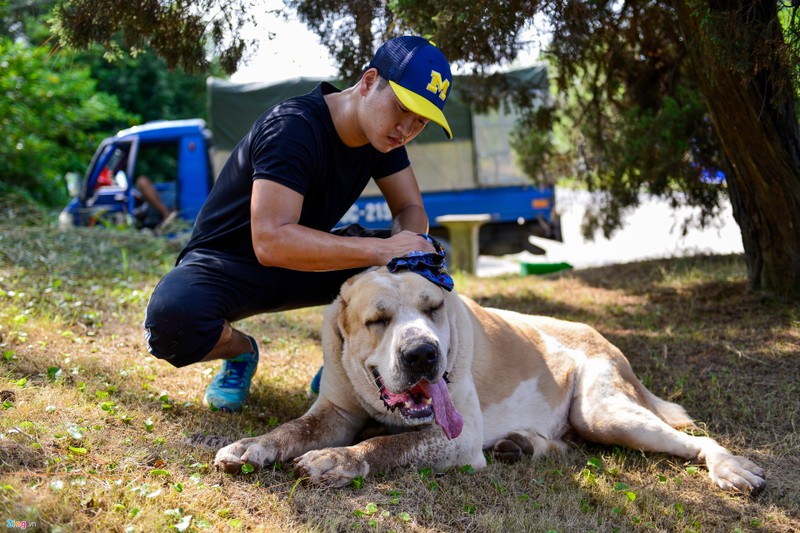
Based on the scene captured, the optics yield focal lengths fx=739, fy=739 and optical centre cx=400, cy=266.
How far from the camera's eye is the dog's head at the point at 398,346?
2752 mm

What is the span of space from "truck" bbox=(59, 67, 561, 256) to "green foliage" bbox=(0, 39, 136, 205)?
5.02 ft

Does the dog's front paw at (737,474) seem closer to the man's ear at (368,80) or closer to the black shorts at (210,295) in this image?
the black shorts at (210,295)

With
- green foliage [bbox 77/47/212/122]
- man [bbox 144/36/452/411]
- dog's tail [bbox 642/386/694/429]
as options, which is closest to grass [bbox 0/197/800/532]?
dog's tail [bbox 642/386/694/429]

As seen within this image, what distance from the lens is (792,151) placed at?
4.81 m

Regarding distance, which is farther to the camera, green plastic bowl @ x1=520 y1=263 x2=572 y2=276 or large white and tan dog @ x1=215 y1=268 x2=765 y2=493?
green plastic bowl @ x1=520 y1=263 x2=572 y2=276

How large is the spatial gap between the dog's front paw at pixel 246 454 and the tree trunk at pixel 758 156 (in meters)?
3.09

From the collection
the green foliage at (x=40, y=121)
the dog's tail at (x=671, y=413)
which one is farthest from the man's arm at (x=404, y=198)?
the green foliage at (x=40, y=121)

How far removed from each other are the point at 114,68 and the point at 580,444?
19.0 m

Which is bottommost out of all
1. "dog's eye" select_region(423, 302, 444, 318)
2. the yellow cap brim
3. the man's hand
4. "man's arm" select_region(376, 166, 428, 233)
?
"dog's eye" select_region(423, 302, 444, 318)

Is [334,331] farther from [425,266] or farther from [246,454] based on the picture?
[246,454]

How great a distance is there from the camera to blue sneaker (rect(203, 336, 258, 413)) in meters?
3.55

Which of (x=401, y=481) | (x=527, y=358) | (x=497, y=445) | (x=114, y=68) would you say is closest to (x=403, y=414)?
(x=401, y=481)

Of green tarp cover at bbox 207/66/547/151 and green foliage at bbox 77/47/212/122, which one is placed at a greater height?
green foliage at bbox 77/47/212/122

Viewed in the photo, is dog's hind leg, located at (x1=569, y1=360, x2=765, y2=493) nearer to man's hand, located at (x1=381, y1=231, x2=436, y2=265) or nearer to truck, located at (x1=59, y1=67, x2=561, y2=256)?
man's hand, located at (x1=381, y1=231, x2=436, y2=265)
